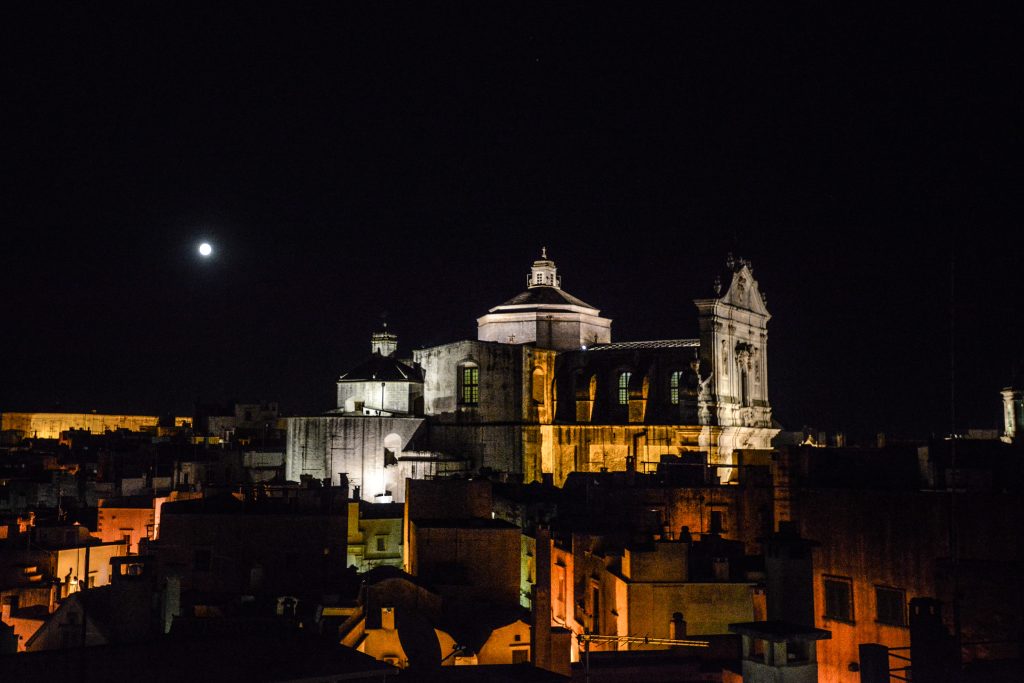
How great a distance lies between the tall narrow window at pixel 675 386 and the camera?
158 feet

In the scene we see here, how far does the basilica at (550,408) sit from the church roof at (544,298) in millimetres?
4711

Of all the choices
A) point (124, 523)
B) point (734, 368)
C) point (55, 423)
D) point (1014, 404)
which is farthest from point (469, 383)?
point (55, 423)

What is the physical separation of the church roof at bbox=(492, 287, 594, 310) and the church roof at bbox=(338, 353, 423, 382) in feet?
23.3

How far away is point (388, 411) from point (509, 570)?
929 inches

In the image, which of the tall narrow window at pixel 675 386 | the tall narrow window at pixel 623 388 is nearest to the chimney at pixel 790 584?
the tall narrow window at pixel 675 386

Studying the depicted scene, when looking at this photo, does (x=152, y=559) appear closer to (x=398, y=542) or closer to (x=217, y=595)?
(x=217, y=595)

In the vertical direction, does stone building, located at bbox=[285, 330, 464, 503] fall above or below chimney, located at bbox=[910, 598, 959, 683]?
above

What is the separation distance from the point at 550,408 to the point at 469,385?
394cm

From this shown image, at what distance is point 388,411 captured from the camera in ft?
171

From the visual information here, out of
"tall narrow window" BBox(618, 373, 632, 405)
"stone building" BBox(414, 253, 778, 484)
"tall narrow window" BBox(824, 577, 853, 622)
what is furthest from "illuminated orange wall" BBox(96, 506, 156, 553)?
"tall narrow window" BBox(824, 577, 853, 622)

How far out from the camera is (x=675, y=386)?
48.5m

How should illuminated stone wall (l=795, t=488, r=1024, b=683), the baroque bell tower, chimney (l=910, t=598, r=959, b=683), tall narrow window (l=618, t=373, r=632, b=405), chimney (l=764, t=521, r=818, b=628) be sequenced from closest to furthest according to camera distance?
1. chimney (l=910, t=598, r=959, b=683)
2. illuminated stone wall (l=795, t=488, r=1024, b=683)
3. chimney (l=764, t=521, r=818, b=628)
4. the baroque bell tower
5. tall narrow window (l=618, t=373, r=632, b=405)

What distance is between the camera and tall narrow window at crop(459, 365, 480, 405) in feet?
166

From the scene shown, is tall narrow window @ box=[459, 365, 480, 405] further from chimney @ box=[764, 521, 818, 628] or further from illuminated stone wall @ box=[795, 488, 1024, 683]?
chimney @ box=[764, 521, 818, 628]
